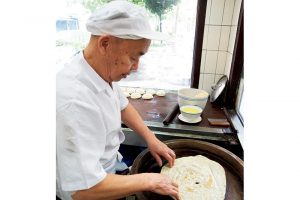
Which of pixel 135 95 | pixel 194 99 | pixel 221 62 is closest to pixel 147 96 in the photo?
pixel 135 95

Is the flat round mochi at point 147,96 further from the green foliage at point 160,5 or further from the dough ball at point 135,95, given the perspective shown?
the green foliage at point 160,5

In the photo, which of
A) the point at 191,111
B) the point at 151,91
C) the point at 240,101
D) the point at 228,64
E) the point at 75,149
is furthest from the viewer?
the point at 151,91

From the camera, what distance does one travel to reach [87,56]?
3.47 feet

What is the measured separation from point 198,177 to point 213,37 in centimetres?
140

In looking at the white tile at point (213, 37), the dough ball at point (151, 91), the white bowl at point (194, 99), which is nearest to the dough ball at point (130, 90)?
the dough ball at point (151, 91)

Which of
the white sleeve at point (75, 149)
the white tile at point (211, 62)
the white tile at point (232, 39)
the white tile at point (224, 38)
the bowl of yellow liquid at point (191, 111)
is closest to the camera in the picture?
the white sleeve at point (75, 149)

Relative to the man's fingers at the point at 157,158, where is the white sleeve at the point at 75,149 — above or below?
above

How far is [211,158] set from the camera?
1418mm

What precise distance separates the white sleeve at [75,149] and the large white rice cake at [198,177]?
0.49 meters

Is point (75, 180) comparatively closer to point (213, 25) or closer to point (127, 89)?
point (127, 89)

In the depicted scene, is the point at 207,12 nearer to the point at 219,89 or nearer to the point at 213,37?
the point at 213,37

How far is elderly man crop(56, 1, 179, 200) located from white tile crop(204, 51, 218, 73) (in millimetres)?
1323

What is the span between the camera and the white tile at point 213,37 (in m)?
2.09
